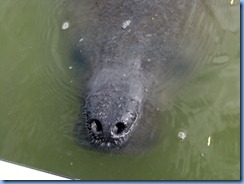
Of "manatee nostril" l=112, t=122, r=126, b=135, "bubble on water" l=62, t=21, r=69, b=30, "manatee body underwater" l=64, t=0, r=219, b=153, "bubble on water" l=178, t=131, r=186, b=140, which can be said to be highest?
"bubble on water" l=62, t=21, r=69, b=30

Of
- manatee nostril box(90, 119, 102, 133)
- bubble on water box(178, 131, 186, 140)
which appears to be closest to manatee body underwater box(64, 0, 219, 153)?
manatee nostril box(90, 119, 102, 133)

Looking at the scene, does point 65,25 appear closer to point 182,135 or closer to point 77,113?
point 77,113

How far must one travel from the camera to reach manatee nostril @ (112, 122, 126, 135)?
12.8ft

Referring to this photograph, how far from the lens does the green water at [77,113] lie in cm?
451

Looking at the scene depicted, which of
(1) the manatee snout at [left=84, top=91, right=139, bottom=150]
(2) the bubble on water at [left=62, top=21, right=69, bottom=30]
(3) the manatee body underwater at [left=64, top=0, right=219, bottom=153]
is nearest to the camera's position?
(1) the manatee snout at [left=84, top=91, right=139, bottom=150]

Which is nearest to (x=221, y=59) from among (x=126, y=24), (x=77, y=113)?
(x=126, y=24)

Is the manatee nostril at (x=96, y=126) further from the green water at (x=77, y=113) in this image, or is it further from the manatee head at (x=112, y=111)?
the green water at (x=77, y=113)

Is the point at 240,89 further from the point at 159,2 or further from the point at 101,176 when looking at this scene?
the point at 101,176

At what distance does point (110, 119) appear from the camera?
3871mm

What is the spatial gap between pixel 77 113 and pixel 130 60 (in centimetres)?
77

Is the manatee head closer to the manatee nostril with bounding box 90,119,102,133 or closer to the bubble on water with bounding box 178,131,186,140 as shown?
the manatee nostril with bounding box 90,119,102,133

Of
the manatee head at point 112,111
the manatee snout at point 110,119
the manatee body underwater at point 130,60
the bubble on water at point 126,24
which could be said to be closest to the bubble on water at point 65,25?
the manatee body underwater at point 130,60

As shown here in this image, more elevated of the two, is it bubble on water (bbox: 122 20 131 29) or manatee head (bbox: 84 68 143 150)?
bubble on water (bbox: 122 20 131 29)

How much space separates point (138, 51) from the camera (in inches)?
172
